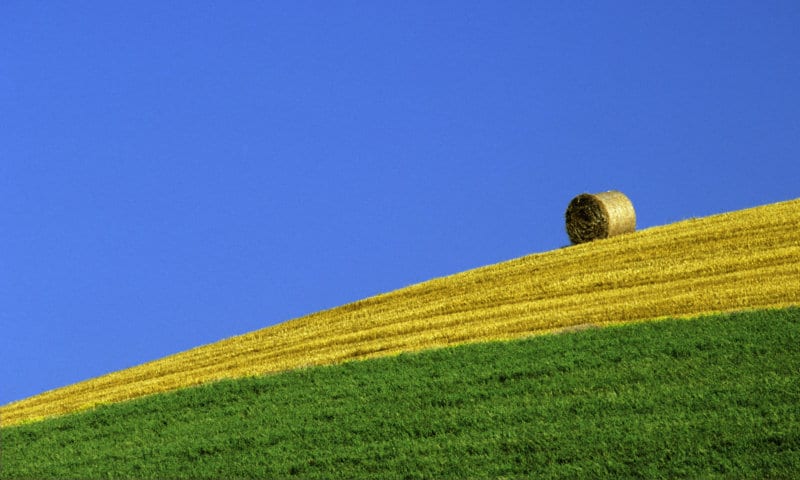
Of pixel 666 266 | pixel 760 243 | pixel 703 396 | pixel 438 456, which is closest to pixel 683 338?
pixel 703 396

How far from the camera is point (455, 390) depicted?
12086 mm

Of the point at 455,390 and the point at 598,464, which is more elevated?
the point at 455,390

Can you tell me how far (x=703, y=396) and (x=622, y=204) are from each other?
15.7 metres

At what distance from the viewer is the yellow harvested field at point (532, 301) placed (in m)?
16.4

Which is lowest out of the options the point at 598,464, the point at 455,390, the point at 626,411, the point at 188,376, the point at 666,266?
the point at 598,464

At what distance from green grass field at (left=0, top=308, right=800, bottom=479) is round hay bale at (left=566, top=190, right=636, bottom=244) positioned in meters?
11.1

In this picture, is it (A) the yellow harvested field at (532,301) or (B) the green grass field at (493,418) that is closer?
(B) the green grass field at (493,418)

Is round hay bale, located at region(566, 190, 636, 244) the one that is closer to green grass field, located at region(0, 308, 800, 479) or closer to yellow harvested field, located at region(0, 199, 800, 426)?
yellow harvested field, located at region(0, 199, 800, 426)

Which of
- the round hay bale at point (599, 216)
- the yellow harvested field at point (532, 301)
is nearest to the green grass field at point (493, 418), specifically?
the yellow harvested field at point (532, 301)

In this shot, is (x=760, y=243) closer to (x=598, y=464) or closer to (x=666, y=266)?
(x=666, y=266)

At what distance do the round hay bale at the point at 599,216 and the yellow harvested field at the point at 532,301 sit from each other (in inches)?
25.4

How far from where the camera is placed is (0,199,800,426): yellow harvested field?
645 inches

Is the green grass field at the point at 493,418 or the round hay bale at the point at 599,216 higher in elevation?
the round hay bale at the point at 599,216

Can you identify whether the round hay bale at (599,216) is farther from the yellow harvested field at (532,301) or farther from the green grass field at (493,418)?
the green grass field at (493,418)
